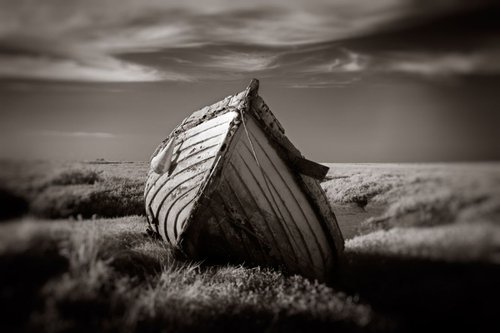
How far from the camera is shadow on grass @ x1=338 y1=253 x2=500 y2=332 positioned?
9.67ft

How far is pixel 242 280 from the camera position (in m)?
3.95

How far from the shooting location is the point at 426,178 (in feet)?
13.0

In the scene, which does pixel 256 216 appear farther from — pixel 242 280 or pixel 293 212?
pixel 242 280

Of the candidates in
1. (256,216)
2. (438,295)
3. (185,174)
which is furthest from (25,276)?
(438,295)

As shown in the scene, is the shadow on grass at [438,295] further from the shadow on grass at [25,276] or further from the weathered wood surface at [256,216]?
the shadow on grass at [25,276]

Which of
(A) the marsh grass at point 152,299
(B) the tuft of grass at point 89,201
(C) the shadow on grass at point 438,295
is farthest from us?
(B) the tuft of grass at point 89,201

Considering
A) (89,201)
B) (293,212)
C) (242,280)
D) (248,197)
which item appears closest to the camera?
(242,280)

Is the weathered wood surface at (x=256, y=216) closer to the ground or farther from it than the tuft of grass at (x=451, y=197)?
closer to the ground

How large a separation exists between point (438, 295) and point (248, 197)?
2.12 m

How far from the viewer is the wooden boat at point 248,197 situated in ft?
13.8

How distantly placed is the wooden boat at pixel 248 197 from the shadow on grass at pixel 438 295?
90cm

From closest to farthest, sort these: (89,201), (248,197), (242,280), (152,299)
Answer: (152,299)
(242,280)
(248,197)
(89,201)

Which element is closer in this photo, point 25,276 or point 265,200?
point 25,276

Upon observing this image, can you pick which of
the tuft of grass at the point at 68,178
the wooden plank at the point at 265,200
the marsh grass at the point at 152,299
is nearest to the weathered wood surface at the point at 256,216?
the wooden plank at the point at 265,200
